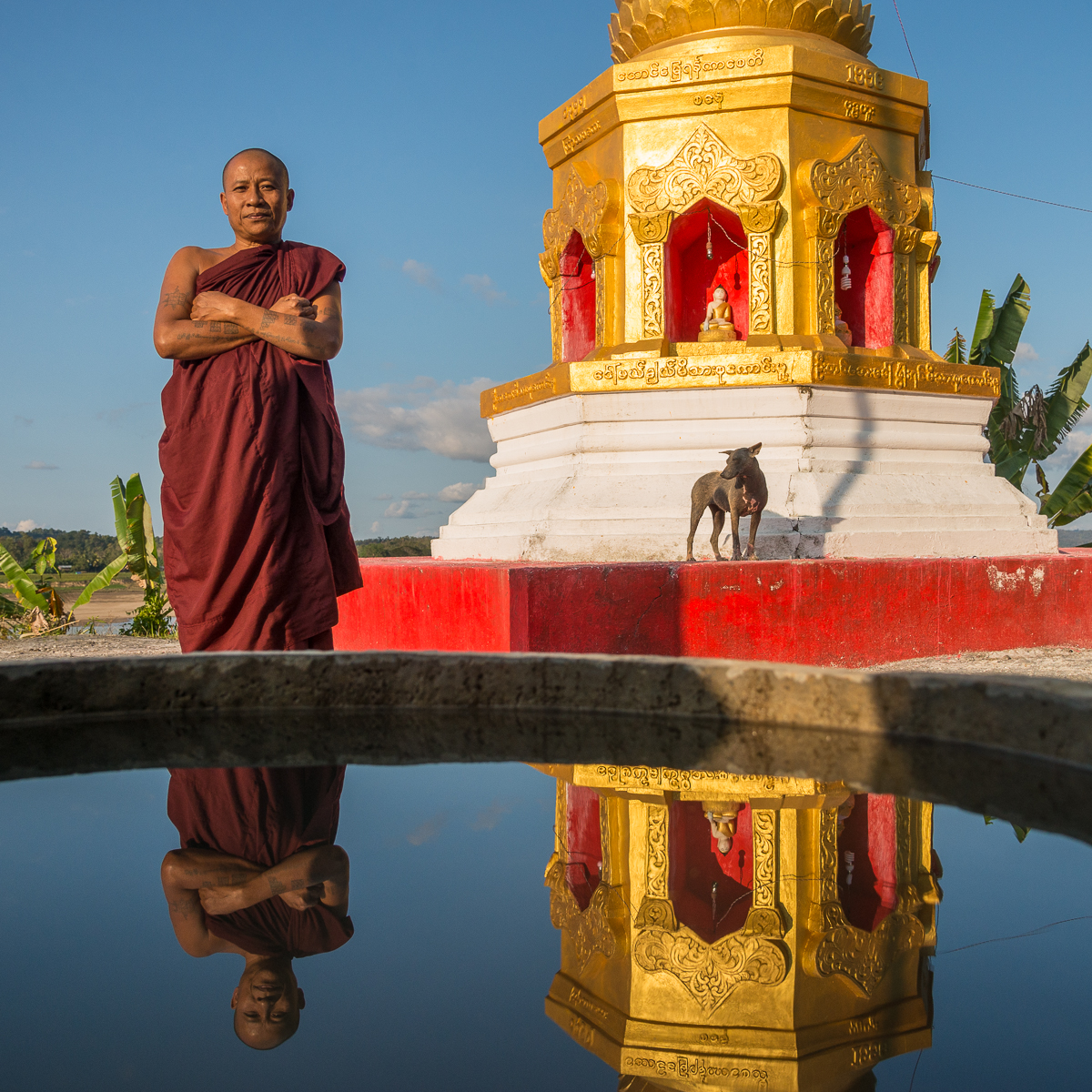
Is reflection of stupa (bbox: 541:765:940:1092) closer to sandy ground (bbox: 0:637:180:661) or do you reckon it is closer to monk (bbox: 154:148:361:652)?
monk (bbox: 154:148:361:652)

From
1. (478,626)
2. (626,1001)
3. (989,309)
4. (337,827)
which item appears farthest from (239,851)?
(989,309)

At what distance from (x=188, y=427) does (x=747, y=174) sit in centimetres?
489

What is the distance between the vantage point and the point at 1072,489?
35.4 ft

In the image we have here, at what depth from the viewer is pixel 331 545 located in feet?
8.21

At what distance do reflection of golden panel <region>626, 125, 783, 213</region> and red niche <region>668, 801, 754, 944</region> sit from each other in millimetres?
5588

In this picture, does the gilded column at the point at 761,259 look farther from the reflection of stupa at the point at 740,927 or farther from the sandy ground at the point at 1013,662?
the reflection of stupa at the point at 740,927

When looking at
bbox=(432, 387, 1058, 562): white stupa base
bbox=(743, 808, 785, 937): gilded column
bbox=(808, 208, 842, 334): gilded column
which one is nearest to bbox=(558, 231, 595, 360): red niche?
bbox=(432, 387, 1058, 562): white stupa base

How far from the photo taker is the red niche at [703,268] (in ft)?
22.4

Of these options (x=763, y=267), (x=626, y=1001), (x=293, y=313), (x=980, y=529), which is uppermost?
(x=763, y=267)

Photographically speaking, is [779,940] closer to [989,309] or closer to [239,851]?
[239,851]

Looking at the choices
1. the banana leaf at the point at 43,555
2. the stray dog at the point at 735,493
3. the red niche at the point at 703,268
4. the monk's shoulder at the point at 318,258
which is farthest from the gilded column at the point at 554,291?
the banana leaf at the point at 43,555

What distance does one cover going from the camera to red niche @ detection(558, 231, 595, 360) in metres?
7.45

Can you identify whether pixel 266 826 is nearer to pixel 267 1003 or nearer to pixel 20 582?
pixel 267 1003

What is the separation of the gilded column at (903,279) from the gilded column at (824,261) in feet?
2.29
